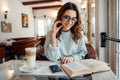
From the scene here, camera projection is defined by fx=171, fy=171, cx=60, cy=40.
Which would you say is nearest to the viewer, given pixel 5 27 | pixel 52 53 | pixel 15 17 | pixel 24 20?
pixel 52 53

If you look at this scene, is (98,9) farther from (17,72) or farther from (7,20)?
(7,20)

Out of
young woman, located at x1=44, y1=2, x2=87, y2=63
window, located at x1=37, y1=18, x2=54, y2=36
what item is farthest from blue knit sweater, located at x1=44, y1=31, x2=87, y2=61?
window, located at x1=37, y1=18, x2=54, y2=36

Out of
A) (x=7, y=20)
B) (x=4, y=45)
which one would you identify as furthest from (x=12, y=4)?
(x=4, y=45)

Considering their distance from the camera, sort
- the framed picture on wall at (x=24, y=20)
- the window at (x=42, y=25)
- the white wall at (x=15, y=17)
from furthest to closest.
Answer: the window at (x=42, y=25) < the framed picture on wall at (x=24, y=20) < the white wall at (x=15, y=17)

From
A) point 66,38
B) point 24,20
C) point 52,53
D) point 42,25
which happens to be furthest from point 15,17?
point 52,53

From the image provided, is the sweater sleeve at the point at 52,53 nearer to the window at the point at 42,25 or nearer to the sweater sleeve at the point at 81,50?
the sweater sleeve at the point at 81,50

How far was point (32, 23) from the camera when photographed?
10023 millimetres

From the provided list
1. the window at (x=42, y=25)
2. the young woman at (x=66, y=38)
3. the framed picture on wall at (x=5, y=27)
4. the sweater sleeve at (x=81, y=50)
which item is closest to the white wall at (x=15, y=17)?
the framed picture on wall at (x=5, y=27)

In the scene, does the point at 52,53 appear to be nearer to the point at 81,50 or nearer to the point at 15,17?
the point at 81,50

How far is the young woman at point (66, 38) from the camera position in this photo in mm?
1614

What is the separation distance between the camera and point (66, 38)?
1.74 m

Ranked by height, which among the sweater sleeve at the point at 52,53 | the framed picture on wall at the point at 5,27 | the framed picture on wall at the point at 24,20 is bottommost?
the sweater sleeve at the point at 52,53

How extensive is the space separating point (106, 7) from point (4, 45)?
14.5 ft

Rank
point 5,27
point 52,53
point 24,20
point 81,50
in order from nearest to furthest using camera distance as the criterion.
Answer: point 52,53, point 81,50, point 5,27, point 24,20
